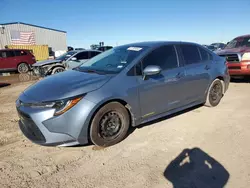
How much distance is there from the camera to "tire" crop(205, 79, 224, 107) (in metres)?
4.61

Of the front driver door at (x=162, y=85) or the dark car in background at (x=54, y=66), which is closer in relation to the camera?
the front driver door at (x=162, y=85)

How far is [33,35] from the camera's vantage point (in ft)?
94.6

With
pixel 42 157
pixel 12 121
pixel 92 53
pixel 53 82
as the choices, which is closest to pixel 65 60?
pixel 92 53

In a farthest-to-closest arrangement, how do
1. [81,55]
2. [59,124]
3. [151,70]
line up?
[81,55], [151,70], [59,124]

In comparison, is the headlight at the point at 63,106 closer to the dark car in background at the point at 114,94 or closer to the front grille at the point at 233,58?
the dark car in background at the point at 114,94

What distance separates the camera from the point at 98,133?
2.93 meters

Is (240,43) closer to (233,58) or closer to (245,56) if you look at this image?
(233,58)

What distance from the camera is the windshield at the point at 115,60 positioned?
3357 mm

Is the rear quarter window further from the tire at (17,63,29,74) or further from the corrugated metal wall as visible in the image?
the corrugated metal wall

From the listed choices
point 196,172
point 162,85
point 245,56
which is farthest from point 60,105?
point 245,56

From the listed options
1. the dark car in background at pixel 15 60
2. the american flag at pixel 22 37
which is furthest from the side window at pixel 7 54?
the american flag at pixel 22 37

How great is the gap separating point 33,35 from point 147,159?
3109cm

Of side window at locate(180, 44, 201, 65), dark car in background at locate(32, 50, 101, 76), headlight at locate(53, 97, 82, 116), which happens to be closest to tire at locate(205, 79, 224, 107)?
side window at locate(180, 44, 201, 65)

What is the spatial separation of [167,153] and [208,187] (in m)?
0.78
